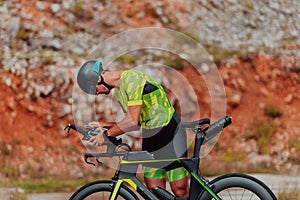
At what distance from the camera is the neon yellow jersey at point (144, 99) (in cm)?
575

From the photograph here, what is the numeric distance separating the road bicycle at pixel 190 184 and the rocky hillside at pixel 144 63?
517 centimetres

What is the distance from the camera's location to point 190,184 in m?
5.93

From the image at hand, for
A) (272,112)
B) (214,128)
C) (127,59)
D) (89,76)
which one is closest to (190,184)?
(214,128)

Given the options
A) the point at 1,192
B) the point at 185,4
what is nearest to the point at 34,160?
the point at 1,192

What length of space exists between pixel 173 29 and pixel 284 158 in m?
3.68

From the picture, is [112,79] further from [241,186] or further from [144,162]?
[241,186]

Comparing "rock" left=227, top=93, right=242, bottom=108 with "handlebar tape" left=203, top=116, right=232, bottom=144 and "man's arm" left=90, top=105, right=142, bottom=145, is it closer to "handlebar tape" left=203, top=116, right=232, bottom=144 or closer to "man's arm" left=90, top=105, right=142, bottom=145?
"handlebar tape" left=203, top=116, right=232, bottom=144

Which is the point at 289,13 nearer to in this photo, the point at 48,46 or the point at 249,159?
the point at 249,159

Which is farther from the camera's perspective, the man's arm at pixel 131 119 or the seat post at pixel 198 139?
the seat post at pixel 198 139

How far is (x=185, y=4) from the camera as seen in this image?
14773mm

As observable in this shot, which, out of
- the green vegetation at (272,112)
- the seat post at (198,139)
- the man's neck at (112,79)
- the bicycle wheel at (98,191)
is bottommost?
the bicycle wheel at (98,191)

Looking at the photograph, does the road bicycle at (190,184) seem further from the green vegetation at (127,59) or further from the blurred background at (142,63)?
the green vegetation at (127,59)

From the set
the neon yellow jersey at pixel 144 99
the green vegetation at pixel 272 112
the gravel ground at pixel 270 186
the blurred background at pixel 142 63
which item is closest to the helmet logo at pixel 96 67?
the neon yellow jersey at pixel 144 99

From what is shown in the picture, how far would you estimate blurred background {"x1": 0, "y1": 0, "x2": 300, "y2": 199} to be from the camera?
1148 cm
